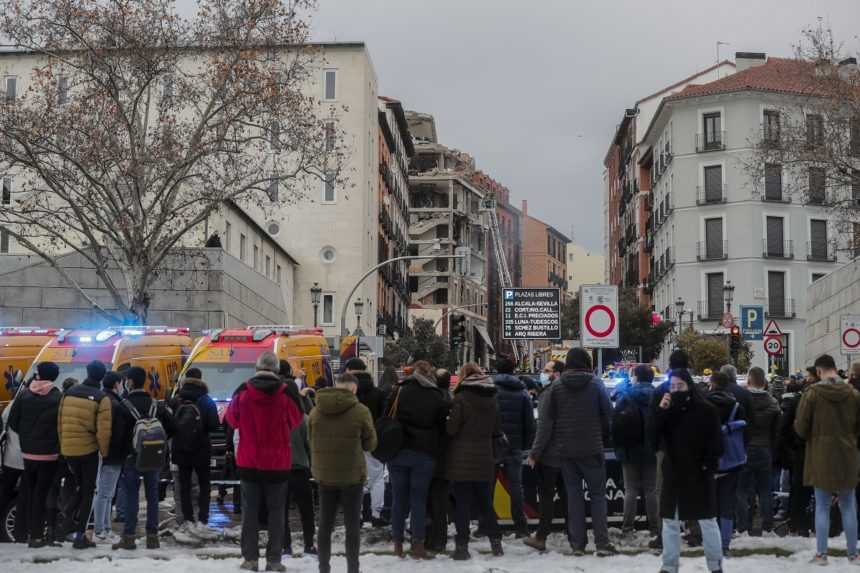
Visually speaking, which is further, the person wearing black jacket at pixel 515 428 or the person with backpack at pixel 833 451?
the person wearing black jacket at pixel 515 428

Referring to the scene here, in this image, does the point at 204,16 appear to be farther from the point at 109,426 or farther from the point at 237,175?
the point at 109,426

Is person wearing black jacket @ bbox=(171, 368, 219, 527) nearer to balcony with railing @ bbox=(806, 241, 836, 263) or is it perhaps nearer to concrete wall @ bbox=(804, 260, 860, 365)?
concrete wall @ bbox=(804, 260, 860, 365)

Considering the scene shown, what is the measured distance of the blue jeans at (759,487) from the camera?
13.2 metres

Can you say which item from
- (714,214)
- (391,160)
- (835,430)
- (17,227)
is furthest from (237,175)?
(391,160)

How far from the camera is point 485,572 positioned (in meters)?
10.6

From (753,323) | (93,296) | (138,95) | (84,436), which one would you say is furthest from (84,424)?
(93,296)

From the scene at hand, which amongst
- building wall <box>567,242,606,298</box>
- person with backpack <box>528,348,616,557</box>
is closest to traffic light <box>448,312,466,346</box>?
person with backpack <box>528,348,616,557</box>

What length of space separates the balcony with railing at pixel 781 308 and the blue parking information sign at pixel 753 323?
2812 centimetres

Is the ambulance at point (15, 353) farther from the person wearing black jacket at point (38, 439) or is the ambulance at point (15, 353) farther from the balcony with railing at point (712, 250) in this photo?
the balcony with railing at point (712, 250)

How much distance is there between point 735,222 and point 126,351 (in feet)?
157

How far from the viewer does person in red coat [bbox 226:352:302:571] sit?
1034 centimetres

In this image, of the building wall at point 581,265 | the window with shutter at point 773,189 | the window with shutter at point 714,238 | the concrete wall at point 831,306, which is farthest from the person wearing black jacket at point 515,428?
the building wall at point 581,265

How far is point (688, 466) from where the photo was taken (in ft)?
31.8

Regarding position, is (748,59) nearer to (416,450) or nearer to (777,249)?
(777,249)
